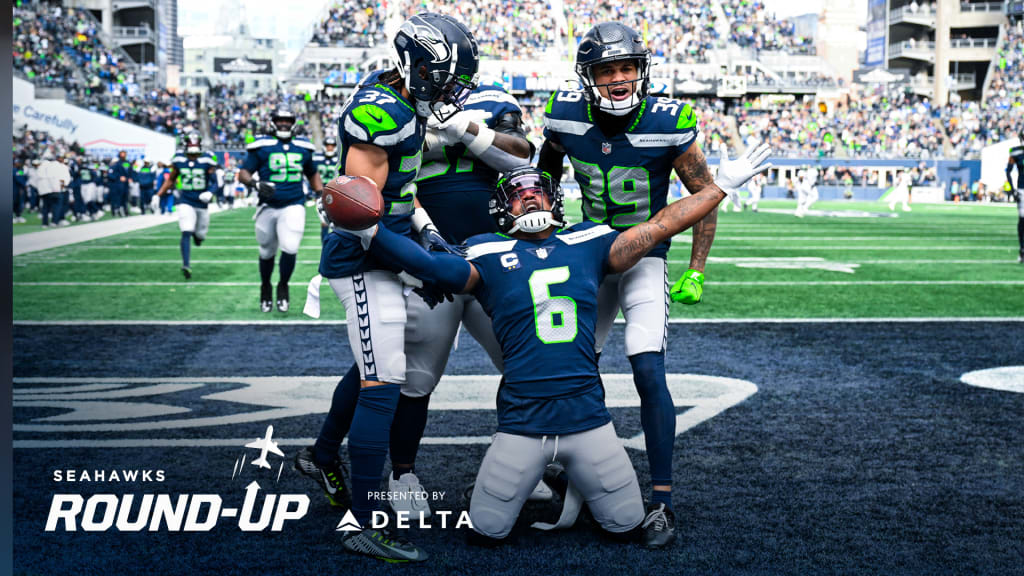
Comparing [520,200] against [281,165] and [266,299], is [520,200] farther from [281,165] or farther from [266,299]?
[266,299]

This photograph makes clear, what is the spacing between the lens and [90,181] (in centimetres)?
2455

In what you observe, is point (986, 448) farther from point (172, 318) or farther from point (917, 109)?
point (917, 109)

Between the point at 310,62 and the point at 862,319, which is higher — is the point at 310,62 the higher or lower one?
the higher one

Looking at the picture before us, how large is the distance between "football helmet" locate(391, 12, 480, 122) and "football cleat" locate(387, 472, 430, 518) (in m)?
1.39

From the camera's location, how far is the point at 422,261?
11.1 ft

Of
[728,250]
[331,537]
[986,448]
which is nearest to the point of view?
[331,537]

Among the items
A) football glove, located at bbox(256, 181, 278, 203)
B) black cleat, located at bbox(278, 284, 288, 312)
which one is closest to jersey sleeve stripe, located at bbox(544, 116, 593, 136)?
football glove, located at bbox(256, 181, 278, 203)

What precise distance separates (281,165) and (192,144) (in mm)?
3198

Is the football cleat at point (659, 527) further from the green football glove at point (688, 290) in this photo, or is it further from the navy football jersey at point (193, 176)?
the navy football jersey at point (193, 176)

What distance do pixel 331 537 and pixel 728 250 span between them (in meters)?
12.8

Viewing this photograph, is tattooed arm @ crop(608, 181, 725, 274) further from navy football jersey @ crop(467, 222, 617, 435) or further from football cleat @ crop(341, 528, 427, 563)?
football cleat @ crop(341, 528, 427, 563)

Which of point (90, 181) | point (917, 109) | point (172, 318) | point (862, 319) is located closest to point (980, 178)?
point (917, 109)

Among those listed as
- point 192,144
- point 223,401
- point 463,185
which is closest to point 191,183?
point 192,144

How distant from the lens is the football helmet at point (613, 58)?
3.88m
